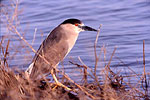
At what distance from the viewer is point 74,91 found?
4.68 metres

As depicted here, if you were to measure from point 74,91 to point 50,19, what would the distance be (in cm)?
595

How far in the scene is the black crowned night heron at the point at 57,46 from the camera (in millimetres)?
5629

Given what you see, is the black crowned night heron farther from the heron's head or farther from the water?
the water

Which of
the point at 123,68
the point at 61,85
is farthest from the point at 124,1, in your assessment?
the point at 61,85

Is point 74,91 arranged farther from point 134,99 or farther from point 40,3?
point 40,3

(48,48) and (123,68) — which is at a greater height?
(48,48)

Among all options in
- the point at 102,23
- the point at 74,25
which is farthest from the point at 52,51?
the point at 102,23

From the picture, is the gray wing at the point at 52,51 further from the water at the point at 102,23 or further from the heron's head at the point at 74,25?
the water at the point at 102,23

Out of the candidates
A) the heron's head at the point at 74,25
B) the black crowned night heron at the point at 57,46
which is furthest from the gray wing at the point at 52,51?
the heron's head at the point at 74,25

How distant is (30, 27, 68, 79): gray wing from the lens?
5613 millimetres

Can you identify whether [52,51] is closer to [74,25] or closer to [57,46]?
[57,46]

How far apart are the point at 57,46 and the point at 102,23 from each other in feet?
12.3

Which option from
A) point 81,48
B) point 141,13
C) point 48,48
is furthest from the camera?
point 141,13

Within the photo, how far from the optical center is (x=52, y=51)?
19.5ft
